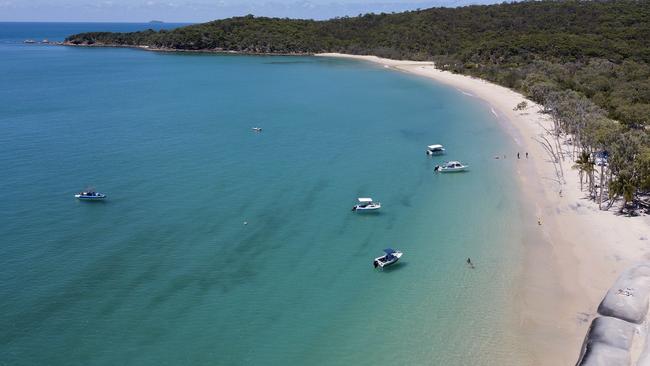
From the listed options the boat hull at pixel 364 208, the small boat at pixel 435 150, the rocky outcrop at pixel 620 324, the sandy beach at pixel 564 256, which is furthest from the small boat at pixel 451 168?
the rocky outcrop at pixel 620 324

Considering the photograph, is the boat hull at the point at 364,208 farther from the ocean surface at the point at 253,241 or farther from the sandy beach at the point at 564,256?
the sandy beach at the point at 564,256

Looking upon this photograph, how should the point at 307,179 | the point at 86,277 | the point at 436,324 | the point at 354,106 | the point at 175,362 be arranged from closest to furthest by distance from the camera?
the point at 175,362 < the point at 436,324 < the point at 86,277 < the point at 307,179 < the point at 354,106

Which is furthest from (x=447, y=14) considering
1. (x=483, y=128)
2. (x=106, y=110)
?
(x=106, y=110)

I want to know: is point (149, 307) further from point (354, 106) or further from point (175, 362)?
point (354, 106)

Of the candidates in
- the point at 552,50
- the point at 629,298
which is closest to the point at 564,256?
the point at 629,298

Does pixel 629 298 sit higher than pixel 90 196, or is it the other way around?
pixel 629 298

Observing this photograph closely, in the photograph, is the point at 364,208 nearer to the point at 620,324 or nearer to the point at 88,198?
the point at 620,324
